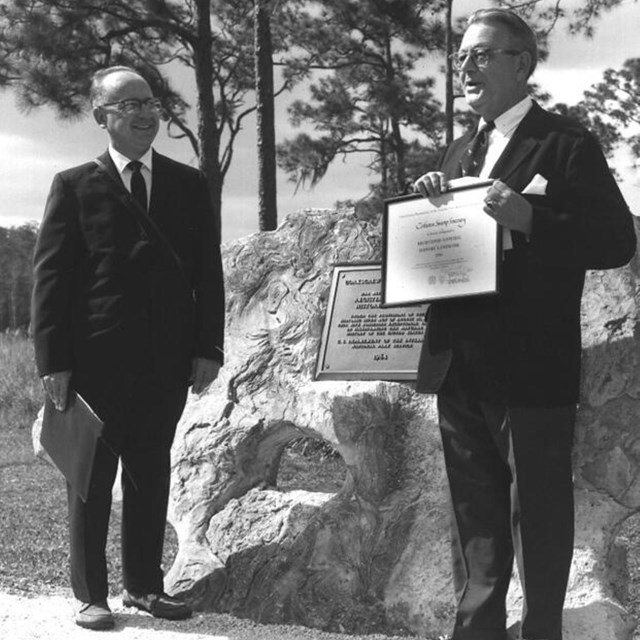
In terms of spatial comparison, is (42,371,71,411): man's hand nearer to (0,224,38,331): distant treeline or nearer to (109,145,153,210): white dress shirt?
(109,145,153,210): white dress shirt

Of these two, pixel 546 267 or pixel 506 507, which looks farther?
pixel 506 507

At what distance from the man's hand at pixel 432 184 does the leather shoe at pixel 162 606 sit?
173cm

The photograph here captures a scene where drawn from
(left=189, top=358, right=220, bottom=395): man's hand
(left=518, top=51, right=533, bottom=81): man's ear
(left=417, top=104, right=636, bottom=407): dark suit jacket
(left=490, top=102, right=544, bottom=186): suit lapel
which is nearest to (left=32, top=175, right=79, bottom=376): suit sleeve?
(left=189, top=358, right=220, bottom=395): man's hand

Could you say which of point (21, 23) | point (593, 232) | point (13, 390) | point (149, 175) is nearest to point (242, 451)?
point (149, 175)

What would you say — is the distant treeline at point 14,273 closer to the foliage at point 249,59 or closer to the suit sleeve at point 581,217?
the foliage at point 249,59

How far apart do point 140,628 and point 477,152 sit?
1983 millimetres

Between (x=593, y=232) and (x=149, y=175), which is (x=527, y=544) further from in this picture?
(x=149, y=175)

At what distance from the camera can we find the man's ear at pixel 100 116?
3.65 metres

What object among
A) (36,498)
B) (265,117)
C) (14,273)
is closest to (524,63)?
(36,498)

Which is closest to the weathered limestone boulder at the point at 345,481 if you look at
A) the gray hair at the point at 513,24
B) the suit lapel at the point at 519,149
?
the suit lapel at the point at 519,149

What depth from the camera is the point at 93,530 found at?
3611 mm

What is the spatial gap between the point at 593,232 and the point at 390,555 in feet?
5.24

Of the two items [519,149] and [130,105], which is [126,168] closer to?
[130,105]

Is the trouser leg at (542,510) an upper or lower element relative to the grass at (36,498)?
upper
